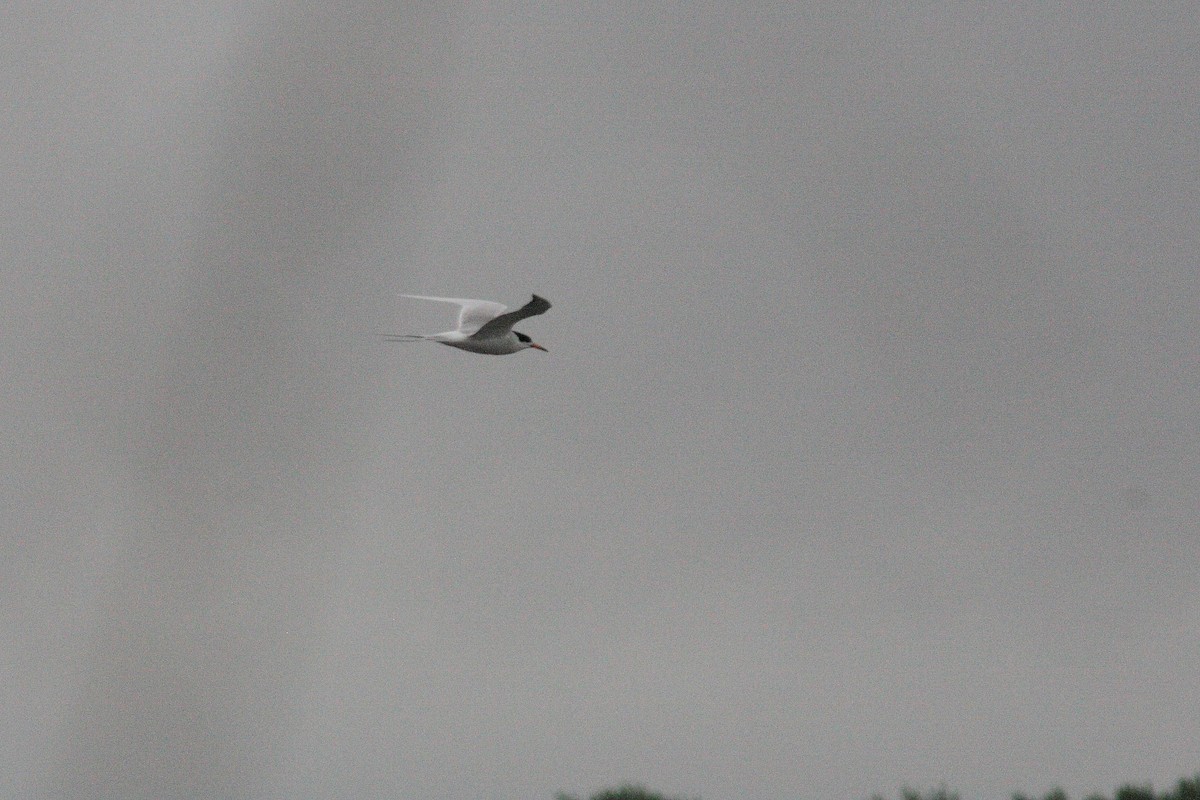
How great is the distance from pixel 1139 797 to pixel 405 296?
3901 cm

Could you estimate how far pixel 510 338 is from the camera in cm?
7194

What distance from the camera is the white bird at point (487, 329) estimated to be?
216ft

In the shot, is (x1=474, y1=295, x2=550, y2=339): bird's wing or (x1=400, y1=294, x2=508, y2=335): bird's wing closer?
(x1=474, y1=295, x2=550, y2=339): bird's wing

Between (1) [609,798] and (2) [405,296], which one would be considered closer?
(2) [405,296]

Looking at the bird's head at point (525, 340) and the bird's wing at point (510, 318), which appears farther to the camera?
the bird's head at point (525, 340)

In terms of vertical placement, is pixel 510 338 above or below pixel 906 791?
above

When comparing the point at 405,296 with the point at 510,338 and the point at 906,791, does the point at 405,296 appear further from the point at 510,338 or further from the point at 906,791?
the point at 906,791

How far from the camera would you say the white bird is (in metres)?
65.7

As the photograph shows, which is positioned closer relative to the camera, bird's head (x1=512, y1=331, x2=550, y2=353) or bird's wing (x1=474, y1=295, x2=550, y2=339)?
bird's wing (x1=474, y1=295, x2=550, y2=339)

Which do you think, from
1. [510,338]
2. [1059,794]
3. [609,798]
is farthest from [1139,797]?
[510,338]

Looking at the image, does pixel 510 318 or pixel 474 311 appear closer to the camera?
pixel 510 318

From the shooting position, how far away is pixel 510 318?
6781 centimetres

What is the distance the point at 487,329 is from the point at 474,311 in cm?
595

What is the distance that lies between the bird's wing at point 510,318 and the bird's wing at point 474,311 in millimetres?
3011
